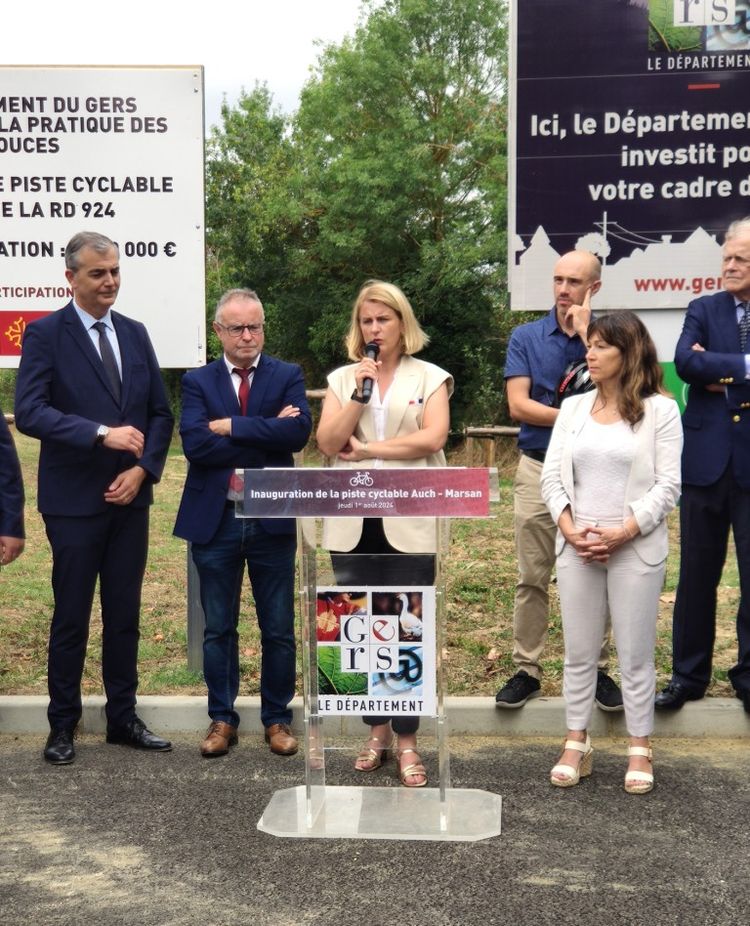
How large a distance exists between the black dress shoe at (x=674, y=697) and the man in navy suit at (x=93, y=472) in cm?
232

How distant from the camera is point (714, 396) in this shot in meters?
5.34

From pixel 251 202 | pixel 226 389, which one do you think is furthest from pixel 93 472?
pixel 251 202

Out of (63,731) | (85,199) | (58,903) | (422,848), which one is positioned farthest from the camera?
(85,199)

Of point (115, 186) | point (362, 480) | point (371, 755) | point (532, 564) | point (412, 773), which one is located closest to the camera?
point (362, 480)

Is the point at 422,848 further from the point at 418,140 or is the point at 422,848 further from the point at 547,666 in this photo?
the point at 418,140

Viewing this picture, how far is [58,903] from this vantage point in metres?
3.81

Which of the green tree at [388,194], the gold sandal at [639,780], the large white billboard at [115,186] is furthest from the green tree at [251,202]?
the gold sandal at [639,780]

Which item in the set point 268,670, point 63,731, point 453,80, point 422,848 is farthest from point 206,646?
point 453,80

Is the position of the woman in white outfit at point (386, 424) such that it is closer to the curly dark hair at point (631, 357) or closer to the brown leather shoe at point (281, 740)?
the brown leather shoe at point (281, 740)

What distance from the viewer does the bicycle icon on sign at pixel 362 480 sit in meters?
4.20

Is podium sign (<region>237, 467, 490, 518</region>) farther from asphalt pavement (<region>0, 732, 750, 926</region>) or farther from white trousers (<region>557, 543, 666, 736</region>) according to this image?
asphalt pavement (<region>0, 732, 750, 926</region>)

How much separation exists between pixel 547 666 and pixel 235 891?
2972 mm

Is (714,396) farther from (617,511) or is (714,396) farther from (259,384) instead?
(259,384)

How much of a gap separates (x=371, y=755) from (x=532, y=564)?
1264mm
